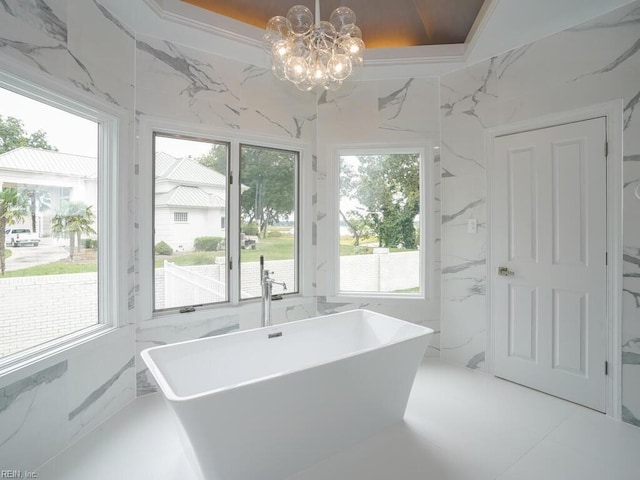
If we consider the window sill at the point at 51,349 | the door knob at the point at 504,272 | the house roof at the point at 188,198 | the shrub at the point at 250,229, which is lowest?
the window sill at the point at 51,349

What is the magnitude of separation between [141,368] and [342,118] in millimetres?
2774

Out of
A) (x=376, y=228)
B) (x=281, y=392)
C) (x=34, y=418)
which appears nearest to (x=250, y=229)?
(x=376, y=228)

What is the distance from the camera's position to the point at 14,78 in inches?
64.6

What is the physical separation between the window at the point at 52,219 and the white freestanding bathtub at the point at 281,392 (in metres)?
0.65

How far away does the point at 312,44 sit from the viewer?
5.94 ft

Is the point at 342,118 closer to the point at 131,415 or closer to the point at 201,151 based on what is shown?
the point at 201,151

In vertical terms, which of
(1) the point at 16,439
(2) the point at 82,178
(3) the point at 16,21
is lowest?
(1) the point at 16,439

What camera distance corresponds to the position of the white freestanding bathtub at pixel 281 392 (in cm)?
148

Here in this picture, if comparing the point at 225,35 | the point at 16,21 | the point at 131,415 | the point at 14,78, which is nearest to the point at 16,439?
the point at 131,415

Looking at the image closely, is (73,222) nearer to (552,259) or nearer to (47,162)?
(47,162)

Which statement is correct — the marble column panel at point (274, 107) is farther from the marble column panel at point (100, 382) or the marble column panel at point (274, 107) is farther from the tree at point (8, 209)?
the marble column panel at point (100, 382)

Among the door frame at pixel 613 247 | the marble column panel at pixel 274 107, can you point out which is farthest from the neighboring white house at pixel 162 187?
the door frame at pixel 613 247

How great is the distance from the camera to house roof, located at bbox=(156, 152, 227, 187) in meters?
2.65

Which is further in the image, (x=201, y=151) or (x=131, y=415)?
(x=201, y=151)
